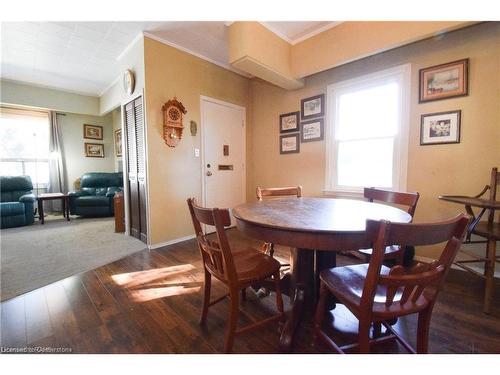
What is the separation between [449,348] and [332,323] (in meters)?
0.59

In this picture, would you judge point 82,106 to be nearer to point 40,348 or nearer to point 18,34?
point 18,34

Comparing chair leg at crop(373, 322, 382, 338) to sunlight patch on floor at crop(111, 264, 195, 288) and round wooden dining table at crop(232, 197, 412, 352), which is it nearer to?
round wooden dining table at crop(232, 197, 412, 352)

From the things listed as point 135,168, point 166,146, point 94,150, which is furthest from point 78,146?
point 166,146

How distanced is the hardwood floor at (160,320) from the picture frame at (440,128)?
1.28 m

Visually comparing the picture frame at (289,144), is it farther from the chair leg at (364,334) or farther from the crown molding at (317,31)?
the chair leg at (364,334)

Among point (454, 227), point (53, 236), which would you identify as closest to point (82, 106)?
point (53, 236)

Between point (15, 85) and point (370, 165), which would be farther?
point (15, 85)

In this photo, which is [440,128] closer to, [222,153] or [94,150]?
[222,153]

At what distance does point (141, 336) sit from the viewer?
1.35m

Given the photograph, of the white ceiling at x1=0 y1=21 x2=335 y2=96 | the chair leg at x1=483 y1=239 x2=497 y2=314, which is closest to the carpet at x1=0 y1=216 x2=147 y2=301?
the white ceiling at x1=0 y1=21 x2=335 y2=96

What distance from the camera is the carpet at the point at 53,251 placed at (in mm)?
2080

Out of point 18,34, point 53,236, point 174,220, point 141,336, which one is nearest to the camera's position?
point 141,336

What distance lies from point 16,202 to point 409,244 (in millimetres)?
5764

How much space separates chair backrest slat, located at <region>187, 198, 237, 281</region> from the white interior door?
2.13m
